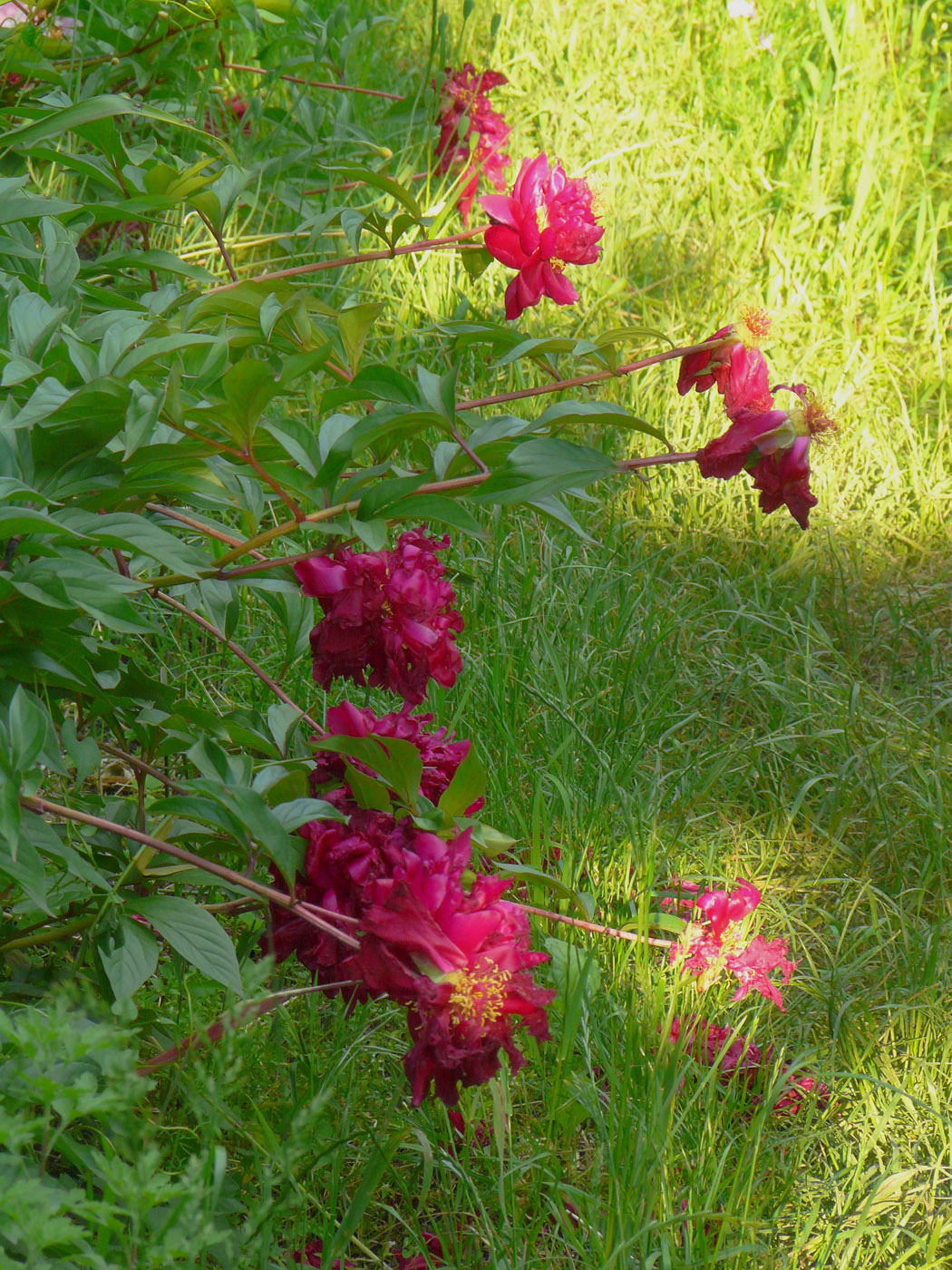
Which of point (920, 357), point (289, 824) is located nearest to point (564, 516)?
point (289, 824)

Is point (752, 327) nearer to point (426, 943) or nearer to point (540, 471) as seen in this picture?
point (540, 471)

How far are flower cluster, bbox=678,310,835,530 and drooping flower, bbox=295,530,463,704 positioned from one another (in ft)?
0.80

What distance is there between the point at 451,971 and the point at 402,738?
0.24 meters

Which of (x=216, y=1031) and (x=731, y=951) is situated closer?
(x=216, y=1031)

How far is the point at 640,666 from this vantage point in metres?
1.93

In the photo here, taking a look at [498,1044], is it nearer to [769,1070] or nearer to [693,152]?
[769,1070]

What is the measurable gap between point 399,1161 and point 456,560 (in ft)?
3.39

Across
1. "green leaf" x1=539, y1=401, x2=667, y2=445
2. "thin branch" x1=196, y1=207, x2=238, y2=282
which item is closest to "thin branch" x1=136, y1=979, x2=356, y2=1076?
"green leaf" x1=539, y1=401, x2=667, y2=445

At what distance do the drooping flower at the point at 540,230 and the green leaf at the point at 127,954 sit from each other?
0.66 metres

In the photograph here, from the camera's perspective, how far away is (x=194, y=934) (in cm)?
100

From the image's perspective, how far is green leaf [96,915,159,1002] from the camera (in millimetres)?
986

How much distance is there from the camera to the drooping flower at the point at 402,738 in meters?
1.07

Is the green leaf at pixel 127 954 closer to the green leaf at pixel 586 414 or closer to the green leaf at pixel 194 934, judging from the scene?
the green leaf at pixel 194 934

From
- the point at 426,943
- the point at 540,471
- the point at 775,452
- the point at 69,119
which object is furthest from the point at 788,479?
the point at 69,119
